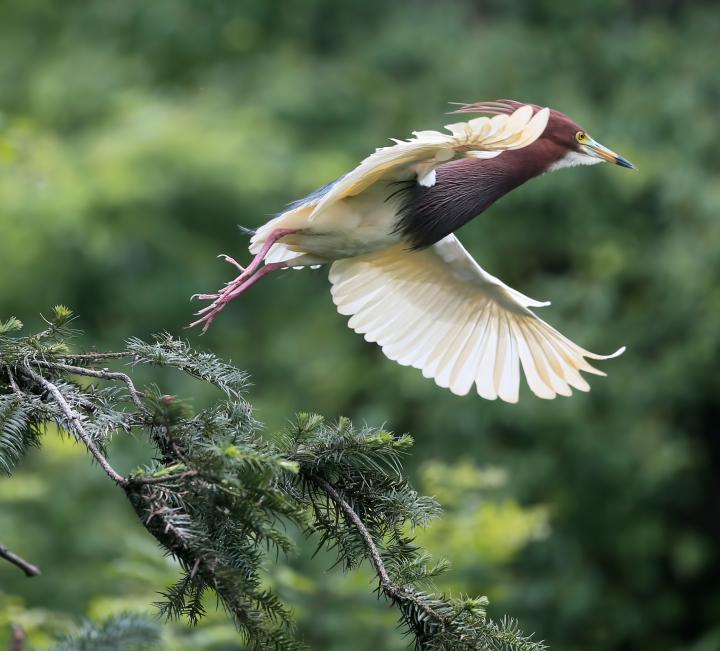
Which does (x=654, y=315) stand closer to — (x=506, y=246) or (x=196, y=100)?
(x=506, y=246)

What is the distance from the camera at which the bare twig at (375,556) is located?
183cm

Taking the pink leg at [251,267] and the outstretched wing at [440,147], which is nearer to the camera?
the outstretched wing at [440,147]

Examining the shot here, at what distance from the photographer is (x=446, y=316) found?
344 centimetres

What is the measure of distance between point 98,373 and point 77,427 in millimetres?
175

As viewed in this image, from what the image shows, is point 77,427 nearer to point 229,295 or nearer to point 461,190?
point 229,295

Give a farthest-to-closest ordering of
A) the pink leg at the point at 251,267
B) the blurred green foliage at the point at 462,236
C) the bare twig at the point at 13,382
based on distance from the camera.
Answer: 1. the blurred green foliage at the point at 462,236
2. the pink leg at the point at 251,267
3. the bare twig at the point at 13,382

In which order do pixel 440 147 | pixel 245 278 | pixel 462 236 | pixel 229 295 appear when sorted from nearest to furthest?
pixel 440 147 → pixel 229 295 → pixel 245 278 → pixel 462 236

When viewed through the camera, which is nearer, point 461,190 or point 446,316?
point 461,190

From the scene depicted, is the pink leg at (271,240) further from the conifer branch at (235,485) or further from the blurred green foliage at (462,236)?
the blurred green foliage at (462,236)

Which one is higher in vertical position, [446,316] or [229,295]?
[229,295]

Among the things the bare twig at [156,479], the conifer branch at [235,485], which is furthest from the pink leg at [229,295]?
the bare twig at [156,479]

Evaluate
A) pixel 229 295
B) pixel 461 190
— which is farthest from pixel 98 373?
pixel 461 190

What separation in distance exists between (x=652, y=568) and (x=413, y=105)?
3.43 meters

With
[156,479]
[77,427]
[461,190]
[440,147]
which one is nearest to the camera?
[156,479]
